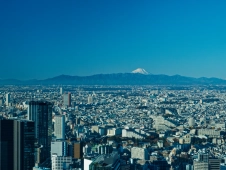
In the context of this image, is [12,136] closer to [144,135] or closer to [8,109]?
[8,109]

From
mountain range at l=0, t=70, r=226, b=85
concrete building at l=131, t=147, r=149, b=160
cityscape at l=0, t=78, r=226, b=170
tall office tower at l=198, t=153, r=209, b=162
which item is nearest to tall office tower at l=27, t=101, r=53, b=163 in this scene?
cityscape at l=0, t=78, r=226, b=170

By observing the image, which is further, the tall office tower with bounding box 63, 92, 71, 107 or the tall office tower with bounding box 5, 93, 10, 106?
the tall office tower with bounding box 63, 92, 71, 107

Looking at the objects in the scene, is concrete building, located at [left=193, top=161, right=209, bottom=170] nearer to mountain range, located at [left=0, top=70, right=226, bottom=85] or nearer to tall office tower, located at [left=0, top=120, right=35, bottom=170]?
→ tall office tower, located at [left=0, top=120, right=35, bottom=170]

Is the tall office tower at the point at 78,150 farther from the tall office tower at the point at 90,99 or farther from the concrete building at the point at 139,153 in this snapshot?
the tall office tower at the point at 90,99

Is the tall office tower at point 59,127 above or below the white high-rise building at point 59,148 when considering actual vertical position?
above

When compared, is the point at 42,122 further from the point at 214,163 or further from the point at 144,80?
the point at 144,80

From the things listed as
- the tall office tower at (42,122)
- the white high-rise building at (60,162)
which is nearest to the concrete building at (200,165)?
the white high-rise building at (60,162)
